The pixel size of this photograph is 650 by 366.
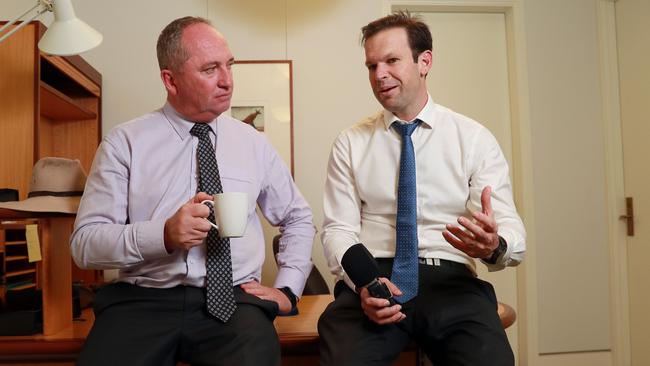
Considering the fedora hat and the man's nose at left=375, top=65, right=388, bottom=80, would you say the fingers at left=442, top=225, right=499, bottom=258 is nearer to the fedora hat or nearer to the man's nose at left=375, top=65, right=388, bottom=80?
the man's nose at left=375, top=65, right=388, bottom=80

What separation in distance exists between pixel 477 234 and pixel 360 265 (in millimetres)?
303

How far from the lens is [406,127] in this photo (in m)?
1.75

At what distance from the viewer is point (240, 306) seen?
146 centimetres

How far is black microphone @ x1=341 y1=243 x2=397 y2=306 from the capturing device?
4.59 feet

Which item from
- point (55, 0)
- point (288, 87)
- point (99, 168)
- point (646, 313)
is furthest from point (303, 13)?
point (646, 313)

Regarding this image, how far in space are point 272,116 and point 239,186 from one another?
1.73m

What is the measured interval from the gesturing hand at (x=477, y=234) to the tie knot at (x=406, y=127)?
428 mm

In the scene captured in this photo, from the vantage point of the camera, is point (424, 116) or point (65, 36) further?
point (424, 116)

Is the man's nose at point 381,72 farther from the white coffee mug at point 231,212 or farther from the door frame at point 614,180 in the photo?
the door frame at point 614,180

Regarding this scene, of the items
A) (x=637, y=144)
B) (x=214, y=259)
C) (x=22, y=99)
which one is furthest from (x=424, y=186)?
(x=637, y=144)

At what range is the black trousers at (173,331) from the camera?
1326mm

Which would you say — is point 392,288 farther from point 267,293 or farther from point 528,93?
point 528,93

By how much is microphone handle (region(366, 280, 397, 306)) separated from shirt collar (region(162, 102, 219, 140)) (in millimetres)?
670

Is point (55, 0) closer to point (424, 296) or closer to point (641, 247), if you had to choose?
point (424, 296)
